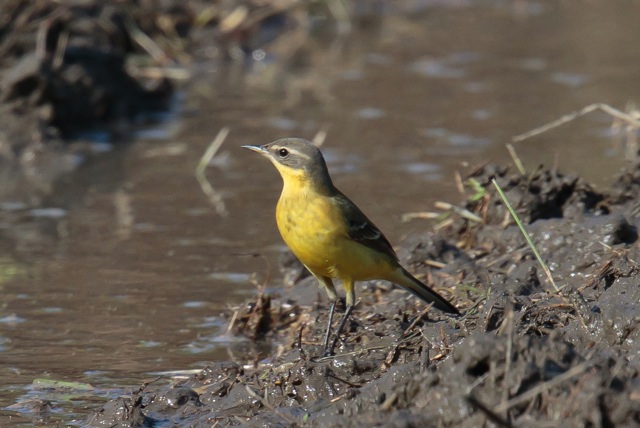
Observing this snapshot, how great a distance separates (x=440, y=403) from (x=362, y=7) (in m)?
15.2

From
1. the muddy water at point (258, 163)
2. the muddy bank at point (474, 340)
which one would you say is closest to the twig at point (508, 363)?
the muddy bank at point (474, 340)

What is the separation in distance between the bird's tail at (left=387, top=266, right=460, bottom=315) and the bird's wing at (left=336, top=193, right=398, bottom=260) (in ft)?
0.46

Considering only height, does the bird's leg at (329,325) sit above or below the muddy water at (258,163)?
above

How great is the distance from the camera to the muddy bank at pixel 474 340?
497 cm

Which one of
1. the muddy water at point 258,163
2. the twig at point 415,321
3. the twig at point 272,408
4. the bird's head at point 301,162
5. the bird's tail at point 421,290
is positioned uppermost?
the bird's head at point 301,162

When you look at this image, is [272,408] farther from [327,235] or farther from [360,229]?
[360,229]

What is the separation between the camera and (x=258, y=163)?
1245cm

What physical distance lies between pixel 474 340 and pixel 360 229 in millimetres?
2418

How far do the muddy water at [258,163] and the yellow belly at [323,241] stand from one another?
101 cm

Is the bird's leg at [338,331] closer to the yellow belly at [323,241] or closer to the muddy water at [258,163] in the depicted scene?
the yellow belly at [323,241]

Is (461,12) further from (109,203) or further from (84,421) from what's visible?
(84,421)

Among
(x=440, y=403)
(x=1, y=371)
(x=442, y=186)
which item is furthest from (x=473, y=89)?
(x=440, y=403)

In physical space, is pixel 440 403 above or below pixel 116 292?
above

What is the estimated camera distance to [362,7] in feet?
64.5
